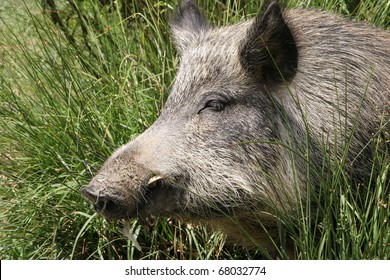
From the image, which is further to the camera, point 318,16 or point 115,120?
point 115,120

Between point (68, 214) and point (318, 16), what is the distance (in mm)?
1964

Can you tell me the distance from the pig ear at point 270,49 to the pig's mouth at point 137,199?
2.82 ft

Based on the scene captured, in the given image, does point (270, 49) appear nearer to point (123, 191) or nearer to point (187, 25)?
point (187, 25)

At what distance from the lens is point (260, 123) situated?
4340 millimetres

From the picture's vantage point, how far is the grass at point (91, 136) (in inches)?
188

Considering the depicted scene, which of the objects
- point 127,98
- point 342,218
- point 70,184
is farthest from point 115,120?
point 342,218

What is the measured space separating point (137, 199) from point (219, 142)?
2.03ft

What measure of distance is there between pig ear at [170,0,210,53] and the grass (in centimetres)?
32

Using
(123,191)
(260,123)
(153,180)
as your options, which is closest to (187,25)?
(260,123)

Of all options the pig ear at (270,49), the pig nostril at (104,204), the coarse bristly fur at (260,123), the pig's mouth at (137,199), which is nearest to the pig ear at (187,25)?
the coarse bristly fur at (260,123)

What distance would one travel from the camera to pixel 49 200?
4945 mm

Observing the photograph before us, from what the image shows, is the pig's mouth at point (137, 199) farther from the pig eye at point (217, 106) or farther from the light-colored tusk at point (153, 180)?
the pig eye at point (217, 106)

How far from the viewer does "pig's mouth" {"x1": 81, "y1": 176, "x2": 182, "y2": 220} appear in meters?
3.86

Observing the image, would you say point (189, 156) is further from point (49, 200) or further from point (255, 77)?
point (49, 200)
